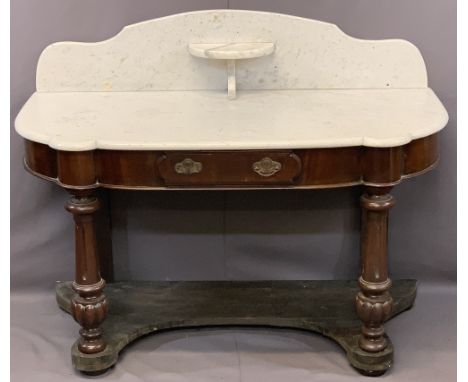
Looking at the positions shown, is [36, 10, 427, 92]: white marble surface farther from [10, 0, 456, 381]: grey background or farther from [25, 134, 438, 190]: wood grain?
[25, 134, 438, 190]: wood grain

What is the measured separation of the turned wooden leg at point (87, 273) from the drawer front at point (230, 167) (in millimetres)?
225

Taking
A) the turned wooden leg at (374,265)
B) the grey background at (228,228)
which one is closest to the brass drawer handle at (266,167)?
the turned wooden leg at (374,265)

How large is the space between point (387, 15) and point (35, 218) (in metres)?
1.14

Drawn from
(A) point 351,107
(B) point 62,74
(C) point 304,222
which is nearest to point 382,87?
(A) point 351,107

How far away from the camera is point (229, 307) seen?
8.88 feet

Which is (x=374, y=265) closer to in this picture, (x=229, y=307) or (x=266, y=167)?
(x=266, y=167)

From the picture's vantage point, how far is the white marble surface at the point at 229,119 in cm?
222

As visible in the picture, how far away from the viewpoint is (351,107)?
246cm

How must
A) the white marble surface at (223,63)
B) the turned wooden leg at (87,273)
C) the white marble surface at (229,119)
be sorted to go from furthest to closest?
the white marble surface at (223,63), the turned wooden leg at (87,273), the white marble surface at (229,119)

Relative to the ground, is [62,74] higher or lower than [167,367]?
higher

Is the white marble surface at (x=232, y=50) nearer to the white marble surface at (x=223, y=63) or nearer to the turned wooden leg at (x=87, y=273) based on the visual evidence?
the white marble surface at (x=223, y=63)

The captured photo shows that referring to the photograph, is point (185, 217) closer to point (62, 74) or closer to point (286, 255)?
Answer: point (286, 255)

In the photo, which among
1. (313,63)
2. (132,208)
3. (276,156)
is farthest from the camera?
(132,208)

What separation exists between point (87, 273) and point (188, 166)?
0.39 metres
